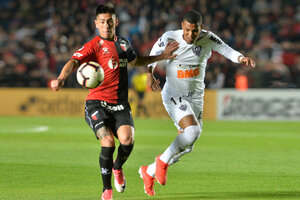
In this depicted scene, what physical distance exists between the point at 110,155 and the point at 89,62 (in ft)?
3.23

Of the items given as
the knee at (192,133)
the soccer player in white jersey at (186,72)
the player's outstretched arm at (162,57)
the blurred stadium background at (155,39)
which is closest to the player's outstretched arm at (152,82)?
the soccer player in white jersey at (186,72)

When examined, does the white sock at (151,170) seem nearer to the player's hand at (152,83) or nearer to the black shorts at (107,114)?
the black shorts at (107,114)

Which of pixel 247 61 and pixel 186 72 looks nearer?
pixel 247 61

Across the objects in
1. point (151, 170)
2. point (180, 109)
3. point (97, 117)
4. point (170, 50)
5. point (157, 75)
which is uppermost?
point (170, 50)

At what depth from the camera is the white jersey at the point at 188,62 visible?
7.67 m

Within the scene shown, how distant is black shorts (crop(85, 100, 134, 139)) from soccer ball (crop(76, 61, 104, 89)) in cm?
39

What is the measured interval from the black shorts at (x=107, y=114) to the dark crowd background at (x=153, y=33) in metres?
15.5

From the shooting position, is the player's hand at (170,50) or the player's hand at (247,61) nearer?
the player's hand at (247,61)

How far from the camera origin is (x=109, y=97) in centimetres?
670

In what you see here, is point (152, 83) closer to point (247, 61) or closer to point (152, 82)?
point (152, 82)

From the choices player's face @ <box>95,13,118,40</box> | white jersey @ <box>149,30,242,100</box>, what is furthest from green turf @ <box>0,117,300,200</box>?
player's face @ <box>95,13,118,40</box>

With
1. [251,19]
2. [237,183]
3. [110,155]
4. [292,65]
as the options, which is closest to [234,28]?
[251,19]

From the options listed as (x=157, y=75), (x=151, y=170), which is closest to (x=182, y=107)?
(x=151, y=170)

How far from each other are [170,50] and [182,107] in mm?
727
